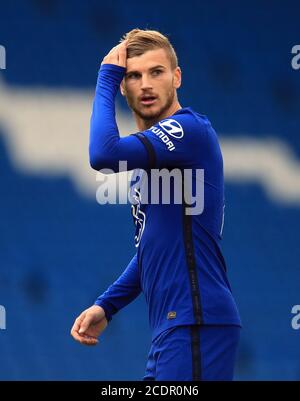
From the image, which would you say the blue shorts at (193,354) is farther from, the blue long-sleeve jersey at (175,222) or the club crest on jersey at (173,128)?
the club crest on jersey at (173,128)

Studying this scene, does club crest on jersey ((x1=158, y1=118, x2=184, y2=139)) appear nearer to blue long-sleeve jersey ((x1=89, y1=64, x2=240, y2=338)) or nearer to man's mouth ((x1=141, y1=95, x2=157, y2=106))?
blue long-sleeve jersey ((x1=89, y1=64, x2=240, y2=338))

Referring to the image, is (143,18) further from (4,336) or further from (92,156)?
(92,156)

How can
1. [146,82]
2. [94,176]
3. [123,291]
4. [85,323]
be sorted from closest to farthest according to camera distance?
[146,82] < [85,323] < [123,291] < [94,176]

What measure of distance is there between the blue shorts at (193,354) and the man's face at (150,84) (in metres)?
0.73

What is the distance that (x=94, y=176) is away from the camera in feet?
17.5

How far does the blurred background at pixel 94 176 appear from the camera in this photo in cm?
521

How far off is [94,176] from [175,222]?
242 centimetres

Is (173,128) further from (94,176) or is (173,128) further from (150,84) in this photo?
(94,176)

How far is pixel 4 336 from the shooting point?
202 inches

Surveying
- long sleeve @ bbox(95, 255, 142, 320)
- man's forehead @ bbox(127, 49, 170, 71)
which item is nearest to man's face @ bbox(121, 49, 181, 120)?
man's forehead @ bbox(127, 49, 170, 71)

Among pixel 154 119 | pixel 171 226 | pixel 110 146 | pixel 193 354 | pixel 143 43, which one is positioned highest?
pixel 143 43

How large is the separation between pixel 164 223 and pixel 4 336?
2.44 meters

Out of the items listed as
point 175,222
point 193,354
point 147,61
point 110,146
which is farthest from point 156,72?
point 193,354

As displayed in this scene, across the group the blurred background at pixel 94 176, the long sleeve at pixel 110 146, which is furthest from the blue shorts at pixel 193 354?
the blurred background at pixel 94 176
